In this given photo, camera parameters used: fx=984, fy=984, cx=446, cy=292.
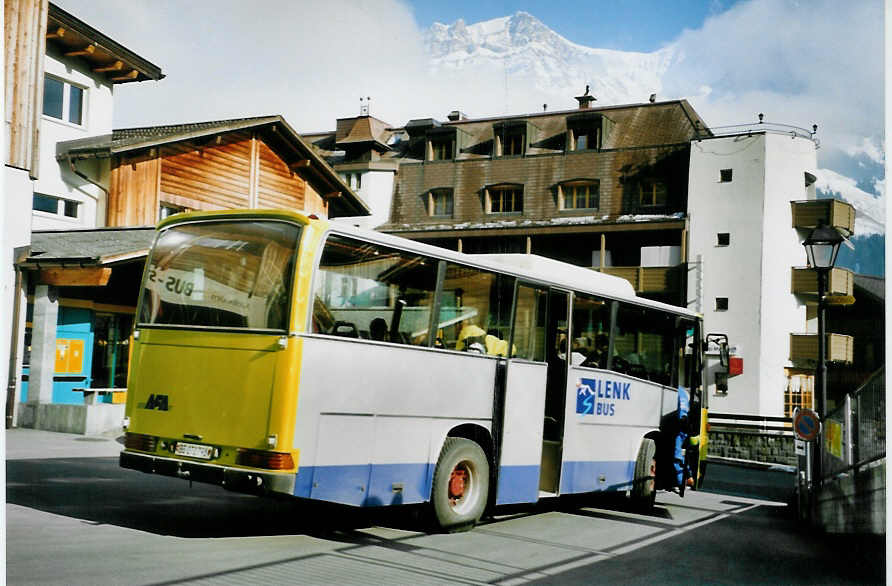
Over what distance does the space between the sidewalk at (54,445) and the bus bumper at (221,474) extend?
222 inches

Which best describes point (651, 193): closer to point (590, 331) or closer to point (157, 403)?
point (590, 331)

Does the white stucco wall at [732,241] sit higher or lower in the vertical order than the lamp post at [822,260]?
higher

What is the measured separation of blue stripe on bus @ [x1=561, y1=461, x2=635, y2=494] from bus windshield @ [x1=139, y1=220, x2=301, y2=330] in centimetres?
451

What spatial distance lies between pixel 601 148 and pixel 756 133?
7.10 meters

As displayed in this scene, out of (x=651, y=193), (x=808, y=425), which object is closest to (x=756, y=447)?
(x=651, y=193)

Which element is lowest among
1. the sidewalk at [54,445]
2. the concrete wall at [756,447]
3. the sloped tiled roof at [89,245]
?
the concrete wall at [756,447]

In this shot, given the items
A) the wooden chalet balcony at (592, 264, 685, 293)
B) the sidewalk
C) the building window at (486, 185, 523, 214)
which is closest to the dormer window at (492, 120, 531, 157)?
the building window at (486, 185, 523, 214)

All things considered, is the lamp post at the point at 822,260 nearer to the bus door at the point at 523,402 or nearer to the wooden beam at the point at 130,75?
the bus door at the point at 523,402

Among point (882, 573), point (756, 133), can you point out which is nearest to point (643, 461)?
point (882, 573)

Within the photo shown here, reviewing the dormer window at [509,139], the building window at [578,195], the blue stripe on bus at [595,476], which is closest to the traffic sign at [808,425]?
the blue stripe on bus at [595,476]

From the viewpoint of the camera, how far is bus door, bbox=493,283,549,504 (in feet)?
33.8

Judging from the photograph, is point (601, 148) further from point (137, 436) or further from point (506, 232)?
point (137, 436)

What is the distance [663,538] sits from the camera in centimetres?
1052

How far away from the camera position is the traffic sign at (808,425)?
1305 centimetres
